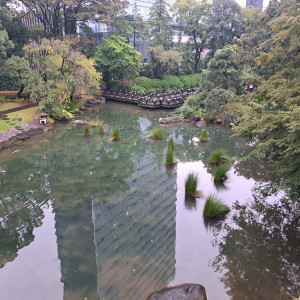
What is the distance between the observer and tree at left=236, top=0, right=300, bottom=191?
548 centimetres

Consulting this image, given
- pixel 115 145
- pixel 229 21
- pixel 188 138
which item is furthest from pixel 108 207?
pixel 229 21

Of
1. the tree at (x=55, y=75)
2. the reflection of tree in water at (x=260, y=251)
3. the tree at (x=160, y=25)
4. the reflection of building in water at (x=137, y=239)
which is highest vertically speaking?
the tree at (x=160, y=25)

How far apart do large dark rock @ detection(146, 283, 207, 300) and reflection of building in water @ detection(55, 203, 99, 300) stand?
1089 millimetres

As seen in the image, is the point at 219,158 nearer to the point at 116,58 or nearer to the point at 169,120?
the point at 169,120

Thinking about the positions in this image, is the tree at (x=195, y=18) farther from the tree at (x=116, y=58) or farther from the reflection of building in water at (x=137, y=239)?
A: the reflection of building in water at (x=137, y=239)

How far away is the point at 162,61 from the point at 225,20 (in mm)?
8041

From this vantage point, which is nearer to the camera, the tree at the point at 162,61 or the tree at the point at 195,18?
the tree at the point at 162,61

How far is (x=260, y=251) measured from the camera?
20.1 ft

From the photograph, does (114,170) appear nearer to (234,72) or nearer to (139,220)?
(139,220)

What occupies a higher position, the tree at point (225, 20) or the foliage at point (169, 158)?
the tree at point (225, 20)

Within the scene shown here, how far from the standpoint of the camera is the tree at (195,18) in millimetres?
29375

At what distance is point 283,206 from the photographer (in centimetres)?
777

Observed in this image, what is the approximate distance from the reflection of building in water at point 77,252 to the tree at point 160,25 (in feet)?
81.4

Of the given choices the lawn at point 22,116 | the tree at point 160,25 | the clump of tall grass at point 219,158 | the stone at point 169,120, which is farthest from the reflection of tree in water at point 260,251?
the tree at point 160,25
